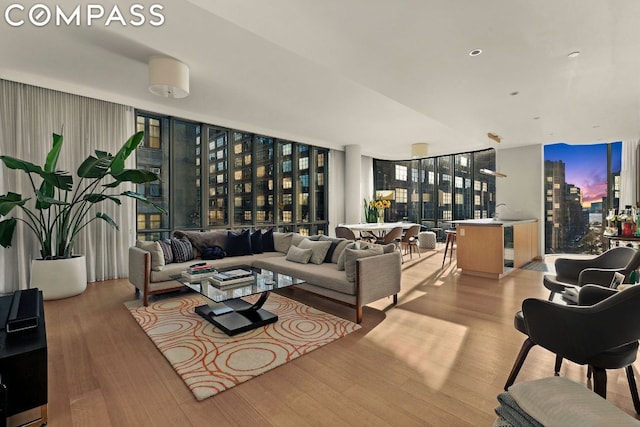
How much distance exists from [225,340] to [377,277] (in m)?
1.70

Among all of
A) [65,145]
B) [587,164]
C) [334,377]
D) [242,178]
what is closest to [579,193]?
[587,164]

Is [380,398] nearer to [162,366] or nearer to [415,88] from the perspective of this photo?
[162,366]

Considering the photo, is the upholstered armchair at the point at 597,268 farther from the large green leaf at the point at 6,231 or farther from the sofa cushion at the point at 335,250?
the large green leaf at the point at 6,231

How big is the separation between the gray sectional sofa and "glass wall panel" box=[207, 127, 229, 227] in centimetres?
139

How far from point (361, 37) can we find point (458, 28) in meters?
0.77

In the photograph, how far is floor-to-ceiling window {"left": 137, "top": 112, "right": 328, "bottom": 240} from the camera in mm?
5734

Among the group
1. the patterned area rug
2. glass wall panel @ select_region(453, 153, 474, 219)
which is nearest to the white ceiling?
the patterned area rug

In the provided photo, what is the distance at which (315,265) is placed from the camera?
4.21 meters

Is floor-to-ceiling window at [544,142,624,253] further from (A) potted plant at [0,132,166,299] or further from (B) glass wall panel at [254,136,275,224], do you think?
(A) potted plant at [0,132,166,299]

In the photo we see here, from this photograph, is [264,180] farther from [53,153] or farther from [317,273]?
[317,273]

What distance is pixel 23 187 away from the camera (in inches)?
169

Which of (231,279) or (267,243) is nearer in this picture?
(231,279)

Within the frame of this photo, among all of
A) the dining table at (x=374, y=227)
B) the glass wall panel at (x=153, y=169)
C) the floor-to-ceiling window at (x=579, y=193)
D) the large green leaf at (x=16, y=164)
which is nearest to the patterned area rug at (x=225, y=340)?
the large green leaf at (x=16, y=164)

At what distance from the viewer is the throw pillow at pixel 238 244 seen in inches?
200
